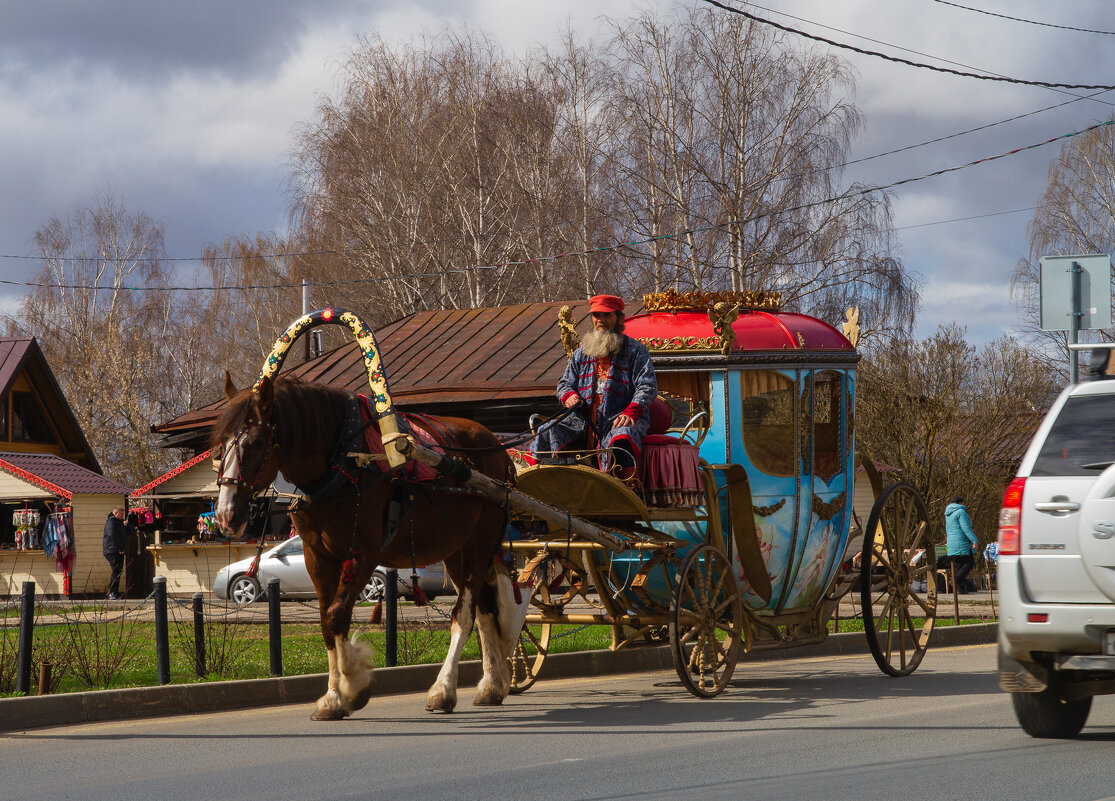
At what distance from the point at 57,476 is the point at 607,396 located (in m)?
23.9

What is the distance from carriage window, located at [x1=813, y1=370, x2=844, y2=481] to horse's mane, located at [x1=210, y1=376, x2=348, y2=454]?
436cm

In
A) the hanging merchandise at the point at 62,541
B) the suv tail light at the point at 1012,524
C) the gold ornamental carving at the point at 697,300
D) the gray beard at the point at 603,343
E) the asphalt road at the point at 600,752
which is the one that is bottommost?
the hanging merchandise at the point at 62,541

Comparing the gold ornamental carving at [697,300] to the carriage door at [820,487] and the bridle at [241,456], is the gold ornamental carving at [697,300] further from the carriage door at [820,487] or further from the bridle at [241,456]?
the bridle at [241,456]

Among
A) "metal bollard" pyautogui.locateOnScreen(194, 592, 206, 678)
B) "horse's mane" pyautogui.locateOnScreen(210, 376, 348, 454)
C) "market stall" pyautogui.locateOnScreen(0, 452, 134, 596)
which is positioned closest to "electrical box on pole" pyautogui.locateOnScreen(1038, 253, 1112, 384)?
"horse's mane" pyautogui.locateOnScreen(210, 376, 348, 454)

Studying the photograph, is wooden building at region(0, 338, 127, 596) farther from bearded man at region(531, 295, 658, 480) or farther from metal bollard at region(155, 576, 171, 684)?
bearded man at region(531, 295, 658, 480)

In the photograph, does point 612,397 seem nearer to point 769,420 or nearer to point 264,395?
point 769,420

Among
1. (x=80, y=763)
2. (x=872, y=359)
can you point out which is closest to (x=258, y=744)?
(x=80, y=763)

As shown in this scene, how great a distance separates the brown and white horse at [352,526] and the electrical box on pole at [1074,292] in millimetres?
5066

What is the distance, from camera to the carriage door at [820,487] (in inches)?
440

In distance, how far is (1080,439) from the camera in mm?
7141

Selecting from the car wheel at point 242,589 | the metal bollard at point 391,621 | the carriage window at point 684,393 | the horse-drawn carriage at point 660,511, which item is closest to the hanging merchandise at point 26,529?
the car wheel at point 242,589

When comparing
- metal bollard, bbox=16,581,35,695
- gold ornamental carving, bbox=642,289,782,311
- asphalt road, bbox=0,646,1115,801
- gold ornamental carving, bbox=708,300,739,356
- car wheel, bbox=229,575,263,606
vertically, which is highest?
gold ornamental carving, bbox=642,289,782,311

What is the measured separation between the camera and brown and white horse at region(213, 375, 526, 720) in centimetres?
829

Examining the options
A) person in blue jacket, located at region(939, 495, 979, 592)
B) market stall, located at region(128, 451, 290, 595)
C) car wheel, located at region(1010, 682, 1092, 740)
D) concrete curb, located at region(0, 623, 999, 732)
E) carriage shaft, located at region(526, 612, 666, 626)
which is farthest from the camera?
market stall, located at region(128, 451, 290, 595)
